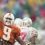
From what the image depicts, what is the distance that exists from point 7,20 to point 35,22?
9.75 feet

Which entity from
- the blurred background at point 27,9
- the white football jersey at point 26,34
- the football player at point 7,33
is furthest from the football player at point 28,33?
the blurred background at point 27,9

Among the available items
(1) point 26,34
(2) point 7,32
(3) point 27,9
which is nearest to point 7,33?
(2) point 7,32

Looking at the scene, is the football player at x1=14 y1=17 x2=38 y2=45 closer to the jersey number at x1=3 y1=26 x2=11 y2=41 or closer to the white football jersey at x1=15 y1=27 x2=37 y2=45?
the white football jersey at x1=15 y1=27 x2=37 y2=45

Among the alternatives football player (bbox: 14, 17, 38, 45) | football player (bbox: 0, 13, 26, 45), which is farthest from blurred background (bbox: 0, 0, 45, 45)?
football player (bbox: 0, 13, 26, 45)

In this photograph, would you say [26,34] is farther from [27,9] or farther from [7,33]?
[27,9]

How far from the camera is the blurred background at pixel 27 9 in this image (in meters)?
4.32

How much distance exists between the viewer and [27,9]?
15.1 feet

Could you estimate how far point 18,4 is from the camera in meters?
4.63

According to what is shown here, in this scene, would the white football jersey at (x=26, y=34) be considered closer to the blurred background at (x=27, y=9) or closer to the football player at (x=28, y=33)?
the football player at (x=28, y=33)

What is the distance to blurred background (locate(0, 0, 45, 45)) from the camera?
14.2 ft

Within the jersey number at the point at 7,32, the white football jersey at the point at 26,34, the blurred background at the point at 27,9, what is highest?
the blurred background at the point at 27,9

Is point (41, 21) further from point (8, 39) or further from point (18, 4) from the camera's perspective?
point (8, 39)

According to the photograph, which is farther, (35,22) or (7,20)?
(35,22)

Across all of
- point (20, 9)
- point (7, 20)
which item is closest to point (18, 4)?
point (20, 9)
